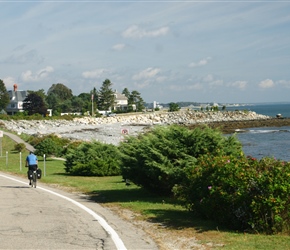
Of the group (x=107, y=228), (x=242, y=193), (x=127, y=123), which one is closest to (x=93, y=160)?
(x=107, y=228)

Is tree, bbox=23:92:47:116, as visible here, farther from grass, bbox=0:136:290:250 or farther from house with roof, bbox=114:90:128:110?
grass, bbox=0:136:290:250

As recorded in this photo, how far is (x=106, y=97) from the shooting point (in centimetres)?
15575

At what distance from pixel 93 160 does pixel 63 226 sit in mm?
16885

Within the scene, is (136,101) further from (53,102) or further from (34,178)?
(34,178)

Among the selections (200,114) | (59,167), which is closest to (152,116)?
(200,114)

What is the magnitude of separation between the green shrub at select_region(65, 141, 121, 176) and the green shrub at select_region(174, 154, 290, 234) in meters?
15.1

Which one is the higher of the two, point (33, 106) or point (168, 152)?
point (33, 106)

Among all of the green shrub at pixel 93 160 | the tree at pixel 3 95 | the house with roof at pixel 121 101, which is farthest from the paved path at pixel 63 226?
the house with roof at pixel 121 101

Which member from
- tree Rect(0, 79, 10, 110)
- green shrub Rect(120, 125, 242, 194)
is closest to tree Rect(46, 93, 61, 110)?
tree Rect(0, 79, 10, 110)

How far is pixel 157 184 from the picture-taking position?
16.6 meters

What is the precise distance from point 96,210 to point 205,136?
13.5 ft

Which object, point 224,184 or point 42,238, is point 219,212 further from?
point 42,238

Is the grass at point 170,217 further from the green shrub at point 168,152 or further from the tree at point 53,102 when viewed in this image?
the tree at point 53,102

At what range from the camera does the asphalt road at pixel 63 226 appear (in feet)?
32.8
